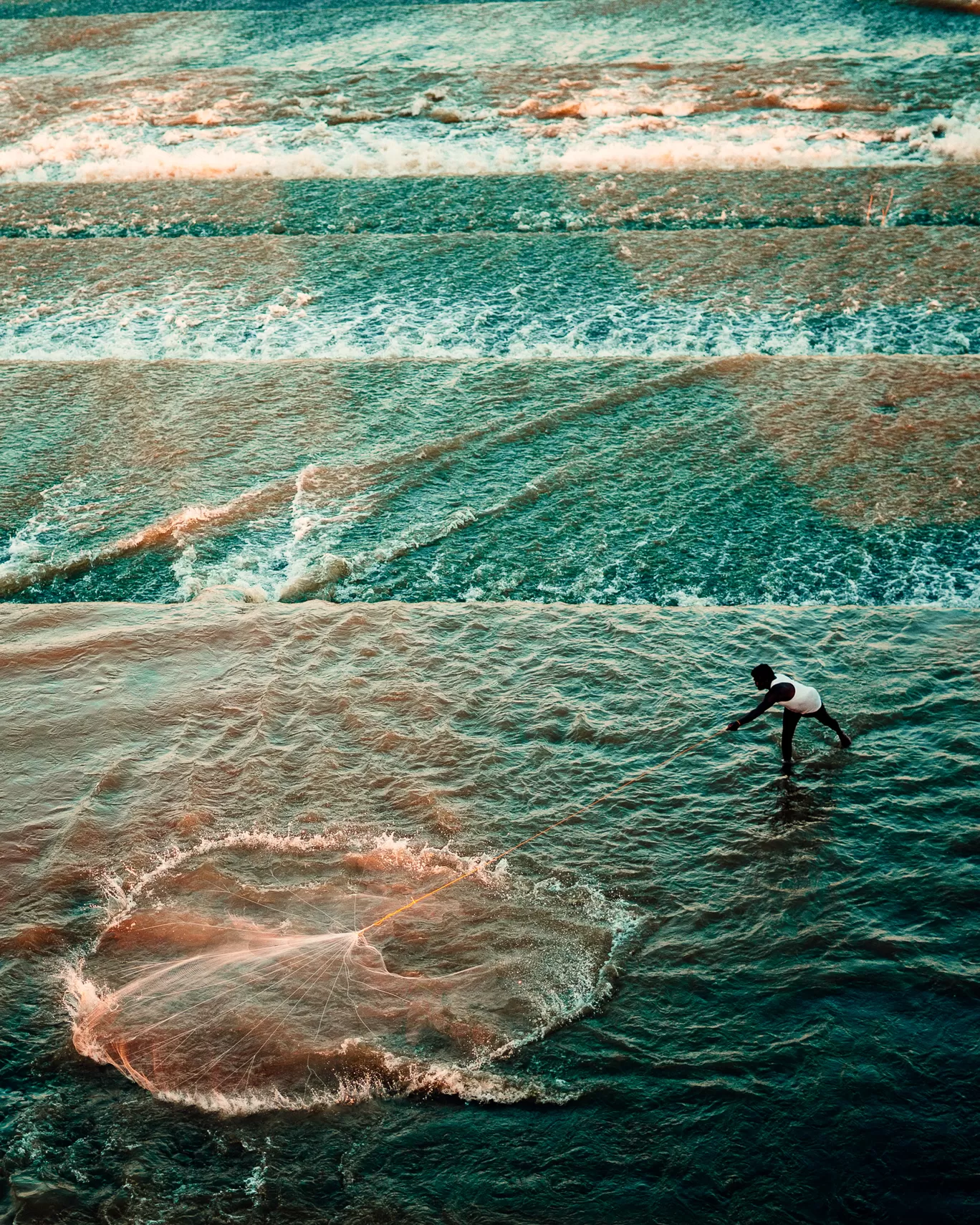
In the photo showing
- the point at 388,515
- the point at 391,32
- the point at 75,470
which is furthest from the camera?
the point at 391,32

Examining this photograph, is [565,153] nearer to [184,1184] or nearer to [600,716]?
[600,716]

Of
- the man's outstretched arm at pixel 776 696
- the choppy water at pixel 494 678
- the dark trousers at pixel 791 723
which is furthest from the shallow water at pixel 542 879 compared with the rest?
the man's outstretched arm at pixel 776 696

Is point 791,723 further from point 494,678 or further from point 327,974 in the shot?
point 327,974

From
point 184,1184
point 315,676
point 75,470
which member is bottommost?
point 184,1184

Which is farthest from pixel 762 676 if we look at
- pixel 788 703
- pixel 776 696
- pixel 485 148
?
pixel 485 148

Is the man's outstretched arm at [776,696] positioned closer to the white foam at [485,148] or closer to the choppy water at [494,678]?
the choppy water at [494,678]

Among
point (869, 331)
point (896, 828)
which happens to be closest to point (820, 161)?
point (869, 331)

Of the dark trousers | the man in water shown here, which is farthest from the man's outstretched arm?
the dark trousers
